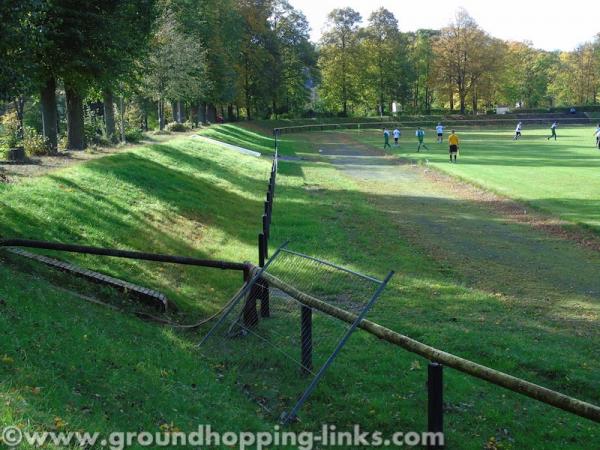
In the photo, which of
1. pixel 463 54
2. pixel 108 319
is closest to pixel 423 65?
pixel 463 54

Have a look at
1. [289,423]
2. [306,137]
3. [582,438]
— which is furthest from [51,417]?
[306,137]

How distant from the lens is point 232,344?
8.82 metres

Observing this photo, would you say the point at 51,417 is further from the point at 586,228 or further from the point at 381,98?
the point at 381,98

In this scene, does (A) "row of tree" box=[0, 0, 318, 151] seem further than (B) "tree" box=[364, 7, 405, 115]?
No

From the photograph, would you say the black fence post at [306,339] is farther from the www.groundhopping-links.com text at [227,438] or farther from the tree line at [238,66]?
the tree line at [238,66]

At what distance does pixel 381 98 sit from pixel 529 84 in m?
37.3

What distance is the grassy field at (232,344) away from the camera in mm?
6148

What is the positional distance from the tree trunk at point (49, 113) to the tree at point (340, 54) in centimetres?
7706

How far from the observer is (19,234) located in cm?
1152

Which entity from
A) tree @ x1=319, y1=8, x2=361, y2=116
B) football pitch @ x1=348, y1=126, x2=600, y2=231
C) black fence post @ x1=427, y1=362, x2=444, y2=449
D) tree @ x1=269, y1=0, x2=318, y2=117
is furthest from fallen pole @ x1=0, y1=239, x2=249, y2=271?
tree @ x1=319, y1=8, x2=361, y2=116

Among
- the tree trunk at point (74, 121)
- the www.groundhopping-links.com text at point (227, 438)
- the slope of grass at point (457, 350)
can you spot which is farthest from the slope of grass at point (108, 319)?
the tree trunk at point (74, 121)

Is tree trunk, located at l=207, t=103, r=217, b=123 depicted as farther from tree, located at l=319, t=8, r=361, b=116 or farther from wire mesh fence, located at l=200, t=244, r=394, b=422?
wire mesh fence, located at l=200, t=244, r=394, b=422

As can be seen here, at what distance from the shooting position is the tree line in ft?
72.5

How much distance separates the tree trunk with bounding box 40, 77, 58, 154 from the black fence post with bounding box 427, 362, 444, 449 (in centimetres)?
2118
